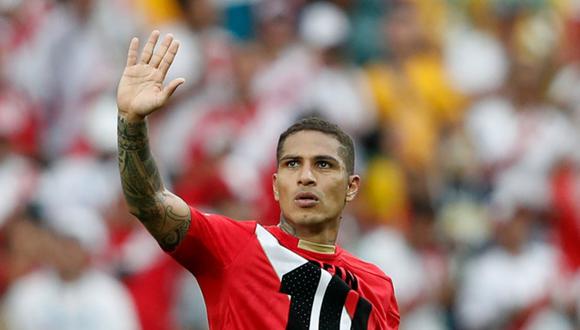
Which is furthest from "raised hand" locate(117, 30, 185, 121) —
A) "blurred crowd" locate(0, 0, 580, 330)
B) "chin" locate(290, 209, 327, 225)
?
"blurred crowd" locate(0, 0, 580, 330)

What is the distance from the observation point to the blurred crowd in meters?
10.2

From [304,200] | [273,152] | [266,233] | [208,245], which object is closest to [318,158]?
[304,200]

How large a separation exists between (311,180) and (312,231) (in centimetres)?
21


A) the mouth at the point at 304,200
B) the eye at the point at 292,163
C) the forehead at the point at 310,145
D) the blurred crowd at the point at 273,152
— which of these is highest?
the blurred crowd at the point at 273,152

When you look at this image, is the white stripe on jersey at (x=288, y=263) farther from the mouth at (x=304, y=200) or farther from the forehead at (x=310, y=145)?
the forehead at (x=310, y=145)

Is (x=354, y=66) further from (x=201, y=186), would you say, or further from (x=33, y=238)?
(x=33, y=238)

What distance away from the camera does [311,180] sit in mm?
6020

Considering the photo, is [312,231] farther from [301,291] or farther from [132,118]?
[132,118]

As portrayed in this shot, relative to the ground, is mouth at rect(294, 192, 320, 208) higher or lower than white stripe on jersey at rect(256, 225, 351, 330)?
higher

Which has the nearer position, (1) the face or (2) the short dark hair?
(1) the face

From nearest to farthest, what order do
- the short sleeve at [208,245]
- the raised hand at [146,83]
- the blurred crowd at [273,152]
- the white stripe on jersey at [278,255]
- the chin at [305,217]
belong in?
1. the raised hand at [146,83]
2. the short sleeve at [208,245]
3. the white stripe on jersey at [278,255]
4. the chin at [305,217]
5. the blurred crowd at [273,152]

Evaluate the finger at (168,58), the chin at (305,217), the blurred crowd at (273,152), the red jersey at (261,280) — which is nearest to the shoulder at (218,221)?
the red jersey at (261,280)

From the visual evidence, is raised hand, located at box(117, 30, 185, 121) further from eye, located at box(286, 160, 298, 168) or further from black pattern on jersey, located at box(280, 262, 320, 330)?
black pattern on jersey, located at box(280, 262, 320, 330)

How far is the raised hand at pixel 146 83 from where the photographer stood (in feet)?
18.6
